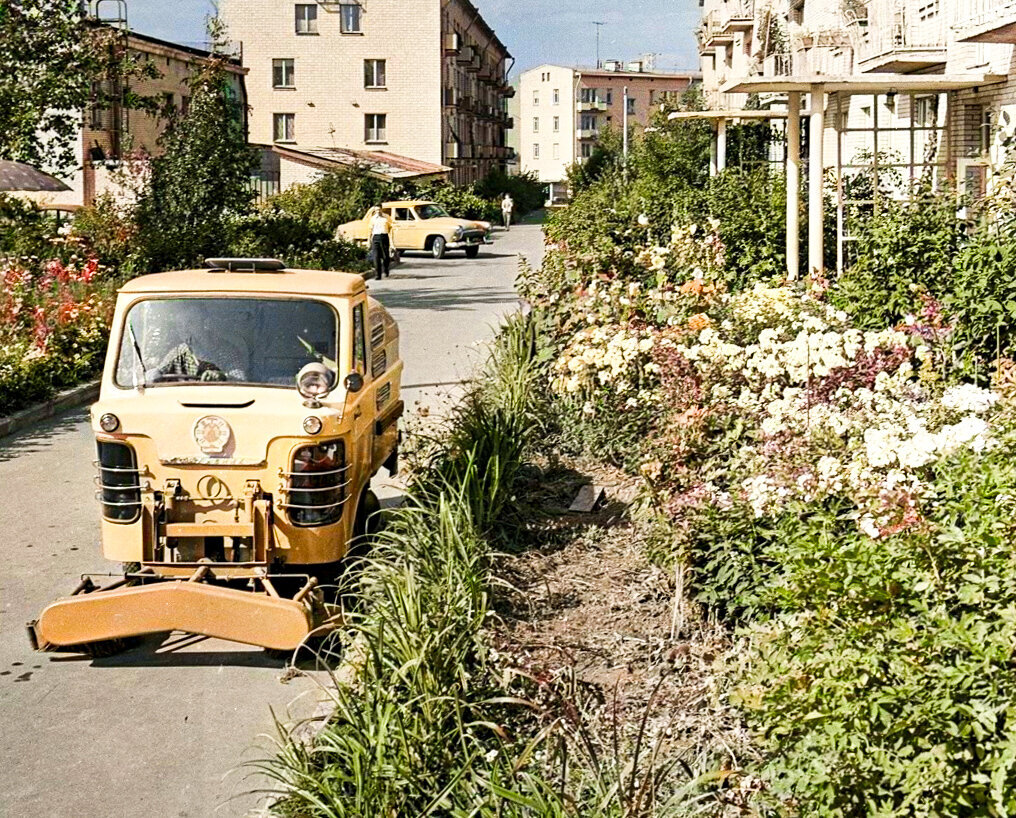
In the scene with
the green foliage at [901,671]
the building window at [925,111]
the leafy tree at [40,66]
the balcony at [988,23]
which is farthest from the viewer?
the building window at [925,111]

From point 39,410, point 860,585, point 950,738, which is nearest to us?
point 950,738

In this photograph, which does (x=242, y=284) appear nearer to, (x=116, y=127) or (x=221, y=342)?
(x=221, y=342)

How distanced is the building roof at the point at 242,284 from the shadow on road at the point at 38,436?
17.3 feet

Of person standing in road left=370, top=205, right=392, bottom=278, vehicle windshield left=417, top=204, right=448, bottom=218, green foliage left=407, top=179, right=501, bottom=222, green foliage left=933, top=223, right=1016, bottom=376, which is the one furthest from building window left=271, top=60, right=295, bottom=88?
green foliage left=933, top=223, right=1016, bottom=376

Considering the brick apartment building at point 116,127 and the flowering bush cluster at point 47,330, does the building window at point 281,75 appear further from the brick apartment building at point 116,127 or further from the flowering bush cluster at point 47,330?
the flowering bush cluster at point 47,330

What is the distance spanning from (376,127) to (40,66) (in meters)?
44.4

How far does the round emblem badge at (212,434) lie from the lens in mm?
7359

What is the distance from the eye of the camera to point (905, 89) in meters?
21.9

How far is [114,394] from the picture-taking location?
7.71m

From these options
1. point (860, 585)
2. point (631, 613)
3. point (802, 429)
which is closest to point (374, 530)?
point (631, 613)

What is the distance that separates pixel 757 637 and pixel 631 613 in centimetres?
158

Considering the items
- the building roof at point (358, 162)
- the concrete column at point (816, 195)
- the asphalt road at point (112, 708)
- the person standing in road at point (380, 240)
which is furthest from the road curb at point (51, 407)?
the building roof at point (358, 162)

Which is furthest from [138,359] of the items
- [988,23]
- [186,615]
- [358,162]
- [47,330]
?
[358,162]

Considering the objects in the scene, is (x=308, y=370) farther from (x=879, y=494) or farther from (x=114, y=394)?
(x=879, y=494)
